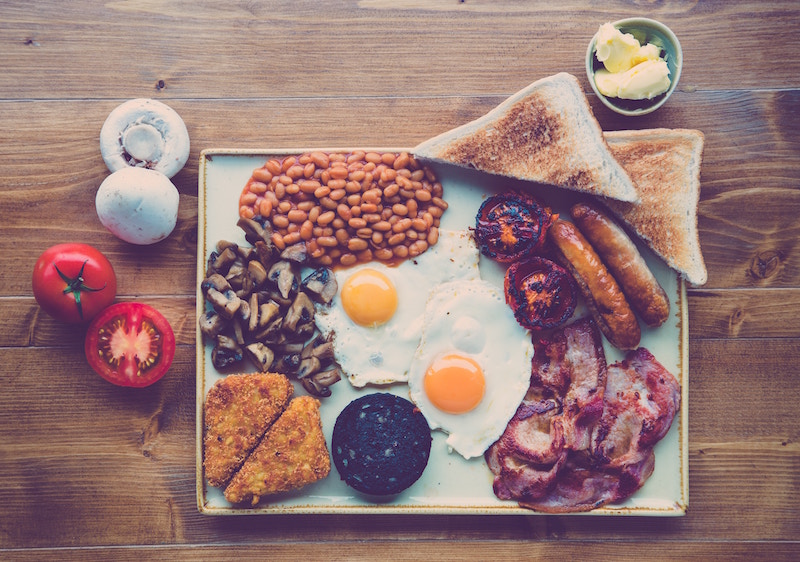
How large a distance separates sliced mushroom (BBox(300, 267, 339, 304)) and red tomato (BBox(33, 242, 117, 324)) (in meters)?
0.83

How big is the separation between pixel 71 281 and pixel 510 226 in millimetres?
1776

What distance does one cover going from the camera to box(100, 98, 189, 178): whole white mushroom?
241cm

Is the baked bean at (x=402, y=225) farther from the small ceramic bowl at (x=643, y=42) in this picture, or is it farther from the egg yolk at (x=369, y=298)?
the small ceramic bowl at (x=643, y=42)

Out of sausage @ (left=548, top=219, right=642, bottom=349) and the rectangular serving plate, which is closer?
sausage @ (left=548, top=219, right=642, bottom=349)

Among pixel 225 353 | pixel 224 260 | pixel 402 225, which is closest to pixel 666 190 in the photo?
pixel 402 225

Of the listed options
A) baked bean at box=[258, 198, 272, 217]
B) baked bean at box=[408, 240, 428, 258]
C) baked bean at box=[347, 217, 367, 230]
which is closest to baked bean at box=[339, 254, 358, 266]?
baked bean at box=[347, 217, 367, 230]

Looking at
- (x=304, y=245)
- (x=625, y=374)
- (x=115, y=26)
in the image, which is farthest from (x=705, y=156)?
(x=115, y=26)

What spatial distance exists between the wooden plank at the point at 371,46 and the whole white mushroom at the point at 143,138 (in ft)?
0.67

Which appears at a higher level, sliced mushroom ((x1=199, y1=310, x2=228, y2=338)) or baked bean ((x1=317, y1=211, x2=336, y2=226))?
baked bean ((x1=317, y1=211, x2=336, y2=226))

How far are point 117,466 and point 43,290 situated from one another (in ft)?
2.75

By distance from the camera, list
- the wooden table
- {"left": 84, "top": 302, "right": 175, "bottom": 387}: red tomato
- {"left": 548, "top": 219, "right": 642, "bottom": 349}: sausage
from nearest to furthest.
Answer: {"left": 548, "top": 219, "right": 642, "bottom": 349}: sausage
{"left": 84, "top": 302, "right": 175, "bottom": 387}: red tomato
the wooden table

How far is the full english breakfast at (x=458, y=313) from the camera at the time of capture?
92.0 inches

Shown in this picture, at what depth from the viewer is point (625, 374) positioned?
2.43 m

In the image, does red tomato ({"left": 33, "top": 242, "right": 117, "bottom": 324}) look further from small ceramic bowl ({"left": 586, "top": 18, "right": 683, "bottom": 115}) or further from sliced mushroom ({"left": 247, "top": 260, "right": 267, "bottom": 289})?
small ceramic bowl ({"left": 586, "top": 18, "right": 683, "bottom": 115})
